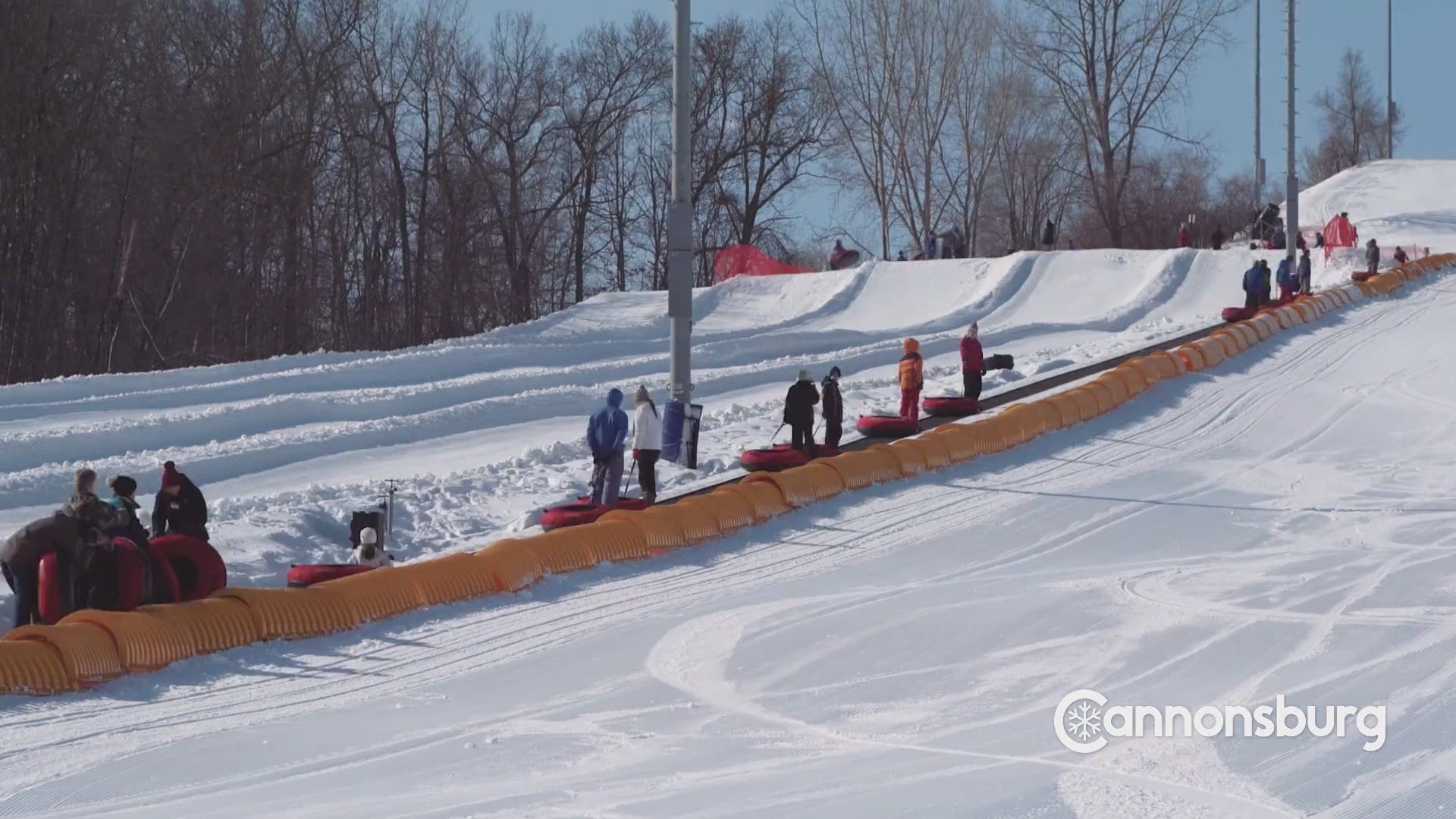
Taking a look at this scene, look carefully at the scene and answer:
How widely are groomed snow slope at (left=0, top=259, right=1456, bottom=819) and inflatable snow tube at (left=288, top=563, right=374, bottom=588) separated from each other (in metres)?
1.29

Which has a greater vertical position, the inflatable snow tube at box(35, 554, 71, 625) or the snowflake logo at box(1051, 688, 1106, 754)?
the inflatable snow tube at box(35, 554, 71, 625)

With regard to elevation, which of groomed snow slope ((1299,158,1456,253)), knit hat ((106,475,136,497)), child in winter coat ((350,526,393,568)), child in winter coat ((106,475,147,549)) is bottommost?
child in winter coat ((350,526,393,568))

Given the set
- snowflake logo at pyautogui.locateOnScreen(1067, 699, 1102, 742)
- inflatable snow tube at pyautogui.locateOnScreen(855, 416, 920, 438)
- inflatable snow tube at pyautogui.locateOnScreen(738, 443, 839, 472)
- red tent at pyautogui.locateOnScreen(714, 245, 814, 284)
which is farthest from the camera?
red tent at pyautogui.locateOnScreen(714, 245, 814, 284)

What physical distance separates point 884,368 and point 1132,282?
1354 centimetres

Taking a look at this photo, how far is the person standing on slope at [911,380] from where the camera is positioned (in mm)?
20922

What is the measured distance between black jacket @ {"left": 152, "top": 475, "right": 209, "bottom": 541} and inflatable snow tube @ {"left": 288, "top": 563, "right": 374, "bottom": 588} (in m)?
0.78

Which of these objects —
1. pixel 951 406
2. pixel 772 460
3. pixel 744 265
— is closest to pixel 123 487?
pixel 772 460

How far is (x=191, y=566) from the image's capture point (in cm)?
1196

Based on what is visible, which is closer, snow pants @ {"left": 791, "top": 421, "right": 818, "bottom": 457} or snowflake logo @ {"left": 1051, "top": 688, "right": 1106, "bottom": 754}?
snowflake logo @ {"left": 1051, "top": 688, "right": 1106, "bottom": 754}

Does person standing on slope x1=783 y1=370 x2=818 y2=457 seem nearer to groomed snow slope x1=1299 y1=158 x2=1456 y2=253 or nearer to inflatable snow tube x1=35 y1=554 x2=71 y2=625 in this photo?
inflatable snow tube x1=35 y1=554 x2=71 y2=625

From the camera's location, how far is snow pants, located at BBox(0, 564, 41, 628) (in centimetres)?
1108

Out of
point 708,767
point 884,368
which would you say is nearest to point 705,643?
point 708,767

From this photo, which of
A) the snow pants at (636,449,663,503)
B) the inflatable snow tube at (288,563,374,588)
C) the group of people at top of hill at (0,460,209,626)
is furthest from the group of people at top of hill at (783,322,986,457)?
the group of people at top of hill at (0,460,209,626)

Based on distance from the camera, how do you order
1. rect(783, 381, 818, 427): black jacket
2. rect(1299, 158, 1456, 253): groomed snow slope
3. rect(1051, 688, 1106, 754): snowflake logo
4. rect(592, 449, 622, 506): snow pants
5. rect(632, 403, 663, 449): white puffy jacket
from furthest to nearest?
1. rect(1299, 158, 1456, 253): groomed snow slope
2. rect(783, 381, 818, 427): black jacket
3. rect(632, 403, 663, 449): white puffy jacket
4. rect(592, 449, 622, 506): snow pants
5. rect(1051, 688, 1106, 754): snowflake logo
